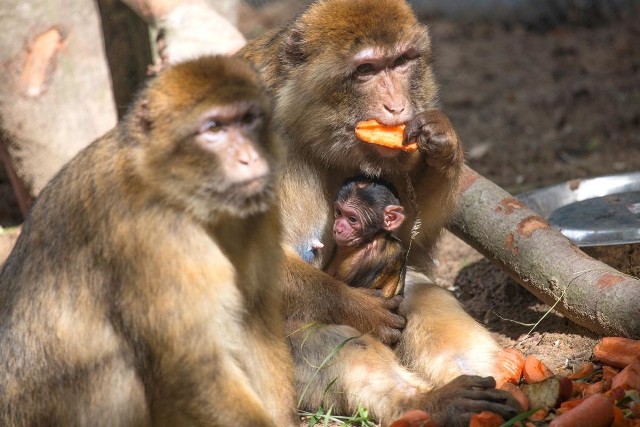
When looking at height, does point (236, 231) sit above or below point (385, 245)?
above

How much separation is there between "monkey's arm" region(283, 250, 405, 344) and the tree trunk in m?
2.97

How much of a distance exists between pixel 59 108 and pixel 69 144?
29cm

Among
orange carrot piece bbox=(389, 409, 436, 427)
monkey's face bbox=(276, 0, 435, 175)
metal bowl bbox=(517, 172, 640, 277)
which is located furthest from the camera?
metal bowl bbox=(517, 172, 640, 277)

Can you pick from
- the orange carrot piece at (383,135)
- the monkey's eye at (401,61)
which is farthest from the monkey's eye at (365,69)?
the orange carrot piece at (383,135)

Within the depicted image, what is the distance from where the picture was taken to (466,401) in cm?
478

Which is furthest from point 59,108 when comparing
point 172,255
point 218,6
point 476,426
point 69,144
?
point 476,426

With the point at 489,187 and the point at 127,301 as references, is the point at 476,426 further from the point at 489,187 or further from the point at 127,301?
the point at 489,187

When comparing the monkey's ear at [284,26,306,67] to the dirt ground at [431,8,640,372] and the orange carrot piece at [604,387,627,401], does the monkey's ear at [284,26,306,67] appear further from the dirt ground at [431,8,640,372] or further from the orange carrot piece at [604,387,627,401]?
the orange carrot piece at [604,387,627,401]

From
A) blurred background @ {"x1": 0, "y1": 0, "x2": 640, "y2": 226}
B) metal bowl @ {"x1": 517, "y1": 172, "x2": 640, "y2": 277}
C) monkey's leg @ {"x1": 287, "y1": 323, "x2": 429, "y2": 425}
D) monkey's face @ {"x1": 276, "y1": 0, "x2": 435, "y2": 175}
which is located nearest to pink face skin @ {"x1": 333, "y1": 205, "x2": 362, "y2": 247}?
monkey's face @ {"x1": 276, "y1": 0, "x2": 435, "y2": 175}

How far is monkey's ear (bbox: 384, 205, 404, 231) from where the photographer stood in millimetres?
5730

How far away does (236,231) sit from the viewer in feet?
14.9

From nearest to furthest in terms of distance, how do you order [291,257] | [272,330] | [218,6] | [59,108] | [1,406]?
[1,406]
[272,330]
[291,257]
[59,108]
[218,6]

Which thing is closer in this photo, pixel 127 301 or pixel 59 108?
pixel 127 301

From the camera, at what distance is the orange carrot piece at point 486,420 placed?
460 centimetres
